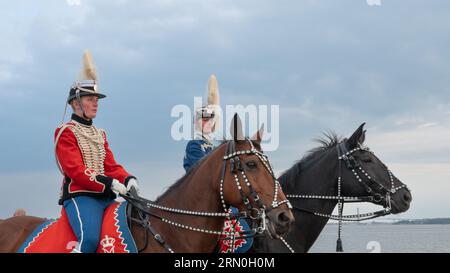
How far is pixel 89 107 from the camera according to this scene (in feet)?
24.7

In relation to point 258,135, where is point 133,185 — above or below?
below

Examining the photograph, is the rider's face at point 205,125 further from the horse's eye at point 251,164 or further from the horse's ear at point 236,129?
the horse's eye at point 251,164

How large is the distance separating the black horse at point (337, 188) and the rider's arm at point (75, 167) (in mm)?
3148

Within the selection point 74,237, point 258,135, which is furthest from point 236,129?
point 74,237

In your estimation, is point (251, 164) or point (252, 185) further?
point (251, 164)

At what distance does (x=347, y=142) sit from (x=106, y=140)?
3685 millimetres

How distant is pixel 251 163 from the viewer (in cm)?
639

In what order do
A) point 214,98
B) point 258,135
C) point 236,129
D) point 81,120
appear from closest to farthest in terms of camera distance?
point 236,129, point 258,135, point 81,120, point 214,98

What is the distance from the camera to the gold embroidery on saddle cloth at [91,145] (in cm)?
724

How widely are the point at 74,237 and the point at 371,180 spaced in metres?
4.42

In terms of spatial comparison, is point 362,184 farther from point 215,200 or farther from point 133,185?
point 133,185

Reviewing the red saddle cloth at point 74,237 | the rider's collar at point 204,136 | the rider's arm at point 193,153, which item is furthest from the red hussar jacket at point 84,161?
the rider's collar at point 204,136
